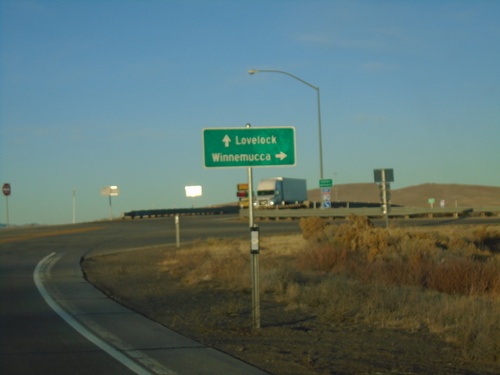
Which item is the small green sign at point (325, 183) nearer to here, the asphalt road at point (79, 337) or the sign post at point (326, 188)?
the sign post at point (326, 188)

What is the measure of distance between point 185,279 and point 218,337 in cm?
864

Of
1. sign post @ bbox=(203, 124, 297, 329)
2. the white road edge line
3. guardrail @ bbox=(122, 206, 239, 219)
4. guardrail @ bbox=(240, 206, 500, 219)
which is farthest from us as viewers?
guardrail @ bbox=(122, 206, 239, 219)

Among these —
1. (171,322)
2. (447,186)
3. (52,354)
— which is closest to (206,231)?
(171,322)

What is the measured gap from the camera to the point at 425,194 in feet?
437

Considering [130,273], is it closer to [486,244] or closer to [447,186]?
[486,244]

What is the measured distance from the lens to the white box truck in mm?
73875

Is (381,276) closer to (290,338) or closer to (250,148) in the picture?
(250,148)

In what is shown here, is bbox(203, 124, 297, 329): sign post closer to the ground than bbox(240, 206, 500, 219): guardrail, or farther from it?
farther from it

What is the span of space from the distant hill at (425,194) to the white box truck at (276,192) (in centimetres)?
3415

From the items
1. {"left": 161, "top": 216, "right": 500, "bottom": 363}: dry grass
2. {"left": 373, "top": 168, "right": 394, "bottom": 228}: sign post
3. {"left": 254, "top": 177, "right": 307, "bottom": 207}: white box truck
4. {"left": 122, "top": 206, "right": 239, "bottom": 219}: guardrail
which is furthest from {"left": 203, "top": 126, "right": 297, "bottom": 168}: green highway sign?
{"left": 122, "top": 206, "right": 239, "bottom": 219}: guardrail

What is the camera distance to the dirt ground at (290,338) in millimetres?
9562

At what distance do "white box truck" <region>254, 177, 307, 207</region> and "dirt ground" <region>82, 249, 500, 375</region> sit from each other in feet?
180

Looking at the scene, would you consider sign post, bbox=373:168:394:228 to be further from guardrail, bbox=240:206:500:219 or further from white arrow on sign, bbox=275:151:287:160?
guardrail, bbox=240:206:500:219

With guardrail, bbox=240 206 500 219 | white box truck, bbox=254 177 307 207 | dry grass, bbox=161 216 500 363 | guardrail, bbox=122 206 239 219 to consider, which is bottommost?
dry grass, bbox=161 216 500 363
